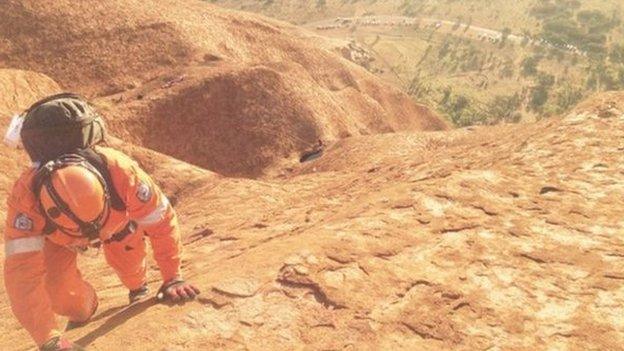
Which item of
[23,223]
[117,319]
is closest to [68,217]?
[23,223]

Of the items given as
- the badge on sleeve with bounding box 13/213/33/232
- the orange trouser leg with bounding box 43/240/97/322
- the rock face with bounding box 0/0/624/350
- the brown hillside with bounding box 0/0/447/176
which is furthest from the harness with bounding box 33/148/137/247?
the brown hillside with bounding box 0/0/447/176

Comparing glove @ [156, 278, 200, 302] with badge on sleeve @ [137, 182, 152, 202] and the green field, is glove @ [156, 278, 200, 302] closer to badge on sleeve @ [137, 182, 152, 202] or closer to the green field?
badge on sleeve @ [137, 182, 152, 202]

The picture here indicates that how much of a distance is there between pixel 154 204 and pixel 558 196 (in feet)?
11.7

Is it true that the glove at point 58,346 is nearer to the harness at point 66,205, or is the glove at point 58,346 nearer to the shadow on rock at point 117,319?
the shadow on rock at point 117,319

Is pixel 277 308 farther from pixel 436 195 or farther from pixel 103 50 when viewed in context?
pixel 103 50

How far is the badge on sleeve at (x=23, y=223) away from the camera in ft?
13.2

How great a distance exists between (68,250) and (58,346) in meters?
1.06

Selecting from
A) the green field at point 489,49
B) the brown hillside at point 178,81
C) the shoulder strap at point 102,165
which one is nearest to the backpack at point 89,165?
the shoulder strap at point 102,165

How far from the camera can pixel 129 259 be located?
16.3ft

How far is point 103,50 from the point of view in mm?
20719

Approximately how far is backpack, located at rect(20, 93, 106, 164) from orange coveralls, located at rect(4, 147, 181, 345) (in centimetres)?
15

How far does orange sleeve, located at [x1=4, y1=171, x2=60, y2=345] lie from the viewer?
12.7 feet

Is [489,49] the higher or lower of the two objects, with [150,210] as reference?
lower

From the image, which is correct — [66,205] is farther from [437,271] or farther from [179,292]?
[437,271]
